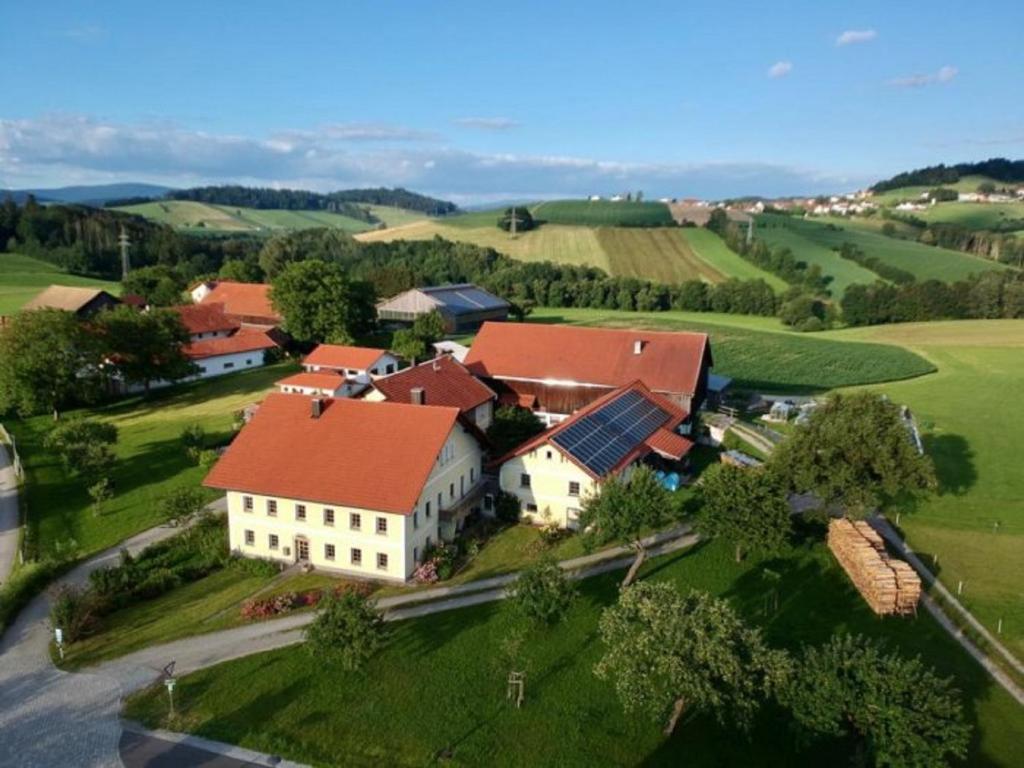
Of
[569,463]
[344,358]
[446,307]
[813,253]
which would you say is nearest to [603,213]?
[813,253]

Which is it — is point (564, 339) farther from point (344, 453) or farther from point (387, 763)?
point (387, 763)

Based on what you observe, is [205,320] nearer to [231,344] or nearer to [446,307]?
[231,344]

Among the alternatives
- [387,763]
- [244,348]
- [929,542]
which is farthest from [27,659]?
[244,348]

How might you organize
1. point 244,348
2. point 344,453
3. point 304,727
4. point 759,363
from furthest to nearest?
point 759,363, point 244,348, point 344,453, point 304,727

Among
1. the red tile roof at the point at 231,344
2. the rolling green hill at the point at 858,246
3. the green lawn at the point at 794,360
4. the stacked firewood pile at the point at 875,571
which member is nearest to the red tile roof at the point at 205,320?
the red tile roof at the point at 231,344

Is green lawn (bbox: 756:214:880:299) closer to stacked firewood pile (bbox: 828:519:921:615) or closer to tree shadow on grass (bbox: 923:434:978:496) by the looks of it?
tree shadow on grass (bbox: 923:434:978:496)
